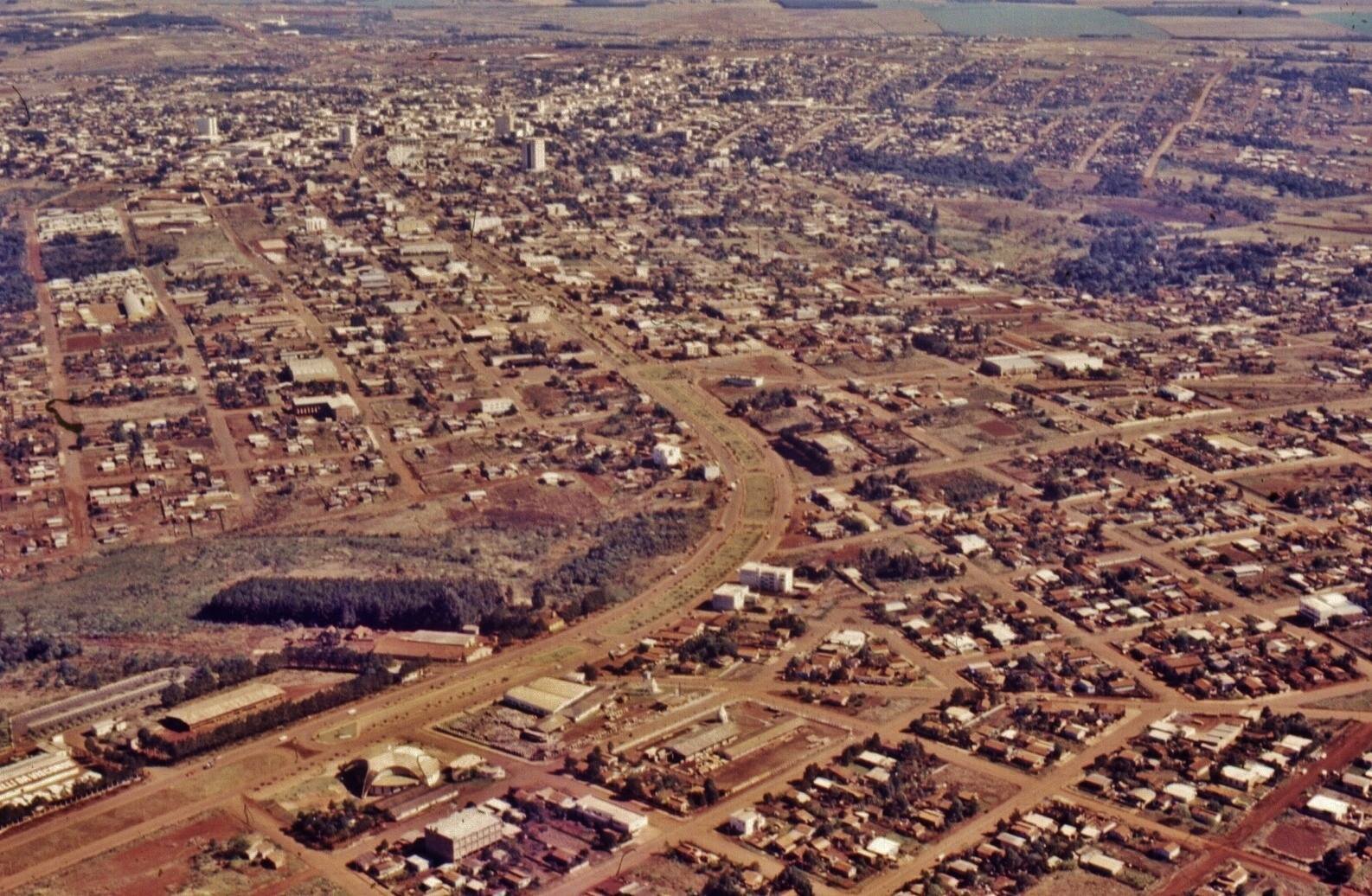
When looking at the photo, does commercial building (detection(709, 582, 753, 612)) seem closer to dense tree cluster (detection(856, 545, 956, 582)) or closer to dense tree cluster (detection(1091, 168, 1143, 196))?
dense tree cluster (detection(856, 545, 956, 582))

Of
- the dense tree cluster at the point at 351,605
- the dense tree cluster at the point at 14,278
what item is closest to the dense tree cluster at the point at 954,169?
the dense tree cluster at the point at 14,278

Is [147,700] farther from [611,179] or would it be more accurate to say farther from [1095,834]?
[611,179]

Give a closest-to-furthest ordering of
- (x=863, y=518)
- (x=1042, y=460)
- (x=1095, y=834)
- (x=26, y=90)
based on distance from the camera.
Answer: (x=1095, y=834) < (x=863, y=518) < (x=1042, y=460) < (x=26, y=90)

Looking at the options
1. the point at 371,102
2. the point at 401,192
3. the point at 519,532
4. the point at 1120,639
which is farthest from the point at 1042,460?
the point at 371,102

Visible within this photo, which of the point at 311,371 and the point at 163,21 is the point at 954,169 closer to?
the point at 311,371

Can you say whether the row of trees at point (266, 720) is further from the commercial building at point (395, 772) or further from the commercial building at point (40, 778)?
the commercial building at point (395, 772)

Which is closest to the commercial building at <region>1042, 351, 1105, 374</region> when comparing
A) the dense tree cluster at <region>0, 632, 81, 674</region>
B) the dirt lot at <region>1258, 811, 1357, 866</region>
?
the dirt lot at <region>1258, 811, 1357, 866</region>
